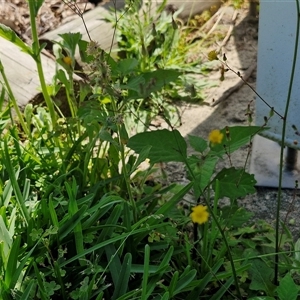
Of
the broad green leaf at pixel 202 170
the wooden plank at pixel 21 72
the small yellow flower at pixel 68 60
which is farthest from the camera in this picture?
the wooden plank at pixel 21 72

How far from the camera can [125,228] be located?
5.53 ft

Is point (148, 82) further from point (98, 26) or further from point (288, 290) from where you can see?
point (98, 26)

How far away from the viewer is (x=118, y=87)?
158cm

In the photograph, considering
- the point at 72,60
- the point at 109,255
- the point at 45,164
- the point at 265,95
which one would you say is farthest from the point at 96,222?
the point at 265,95

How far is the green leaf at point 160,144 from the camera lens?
172 centimetres

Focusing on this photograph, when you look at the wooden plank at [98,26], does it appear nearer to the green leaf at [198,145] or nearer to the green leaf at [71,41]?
the green leaf at [71,41]

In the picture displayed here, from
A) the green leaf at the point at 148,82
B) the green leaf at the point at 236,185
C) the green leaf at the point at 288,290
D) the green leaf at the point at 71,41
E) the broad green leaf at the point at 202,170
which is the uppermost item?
the green leaf at the point at 71,41

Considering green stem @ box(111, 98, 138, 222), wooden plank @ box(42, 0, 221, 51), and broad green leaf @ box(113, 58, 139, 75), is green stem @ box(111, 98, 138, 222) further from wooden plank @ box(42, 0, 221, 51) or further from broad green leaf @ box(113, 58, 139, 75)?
wooden plank @ box(42, 0, 221, 51)

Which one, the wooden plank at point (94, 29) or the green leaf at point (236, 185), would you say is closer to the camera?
the green leaf at point (236, 185)

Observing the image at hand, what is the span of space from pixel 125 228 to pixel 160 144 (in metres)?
0.27

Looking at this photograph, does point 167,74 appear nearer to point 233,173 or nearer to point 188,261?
point 233,173

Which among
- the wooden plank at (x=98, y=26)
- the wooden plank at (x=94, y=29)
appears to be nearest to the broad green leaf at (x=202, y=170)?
the wooden plank at (x=98, y=26)

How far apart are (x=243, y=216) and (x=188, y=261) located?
24cm

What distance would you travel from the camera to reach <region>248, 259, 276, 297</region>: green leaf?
5.51 ft
